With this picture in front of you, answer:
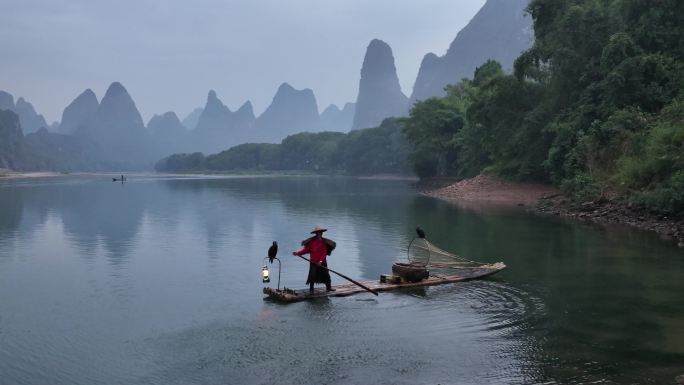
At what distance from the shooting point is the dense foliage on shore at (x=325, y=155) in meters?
124

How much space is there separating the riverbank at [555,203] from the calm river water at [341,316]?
6.75 feet

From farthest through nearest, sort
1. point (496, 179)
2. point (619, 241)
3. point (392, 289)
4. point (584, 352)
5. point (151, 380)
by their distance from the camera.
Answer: point (496, 179), point (619, 241), point (392, 289), point (584, 352), point (151, 380)

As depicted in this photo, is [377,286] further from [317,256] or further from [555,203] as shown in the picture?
[555,203]

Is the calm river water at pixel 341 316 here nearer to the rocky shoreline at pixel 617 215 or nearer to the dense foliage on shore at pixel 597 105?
the rocky shoreline at pixel 617 215

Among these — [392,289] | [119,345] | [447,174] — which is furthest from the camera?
[447,174]

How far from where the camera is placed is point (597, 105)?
133 feet

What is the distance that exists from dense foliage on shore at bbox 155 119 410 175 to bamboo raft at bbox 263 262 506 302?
8737cm

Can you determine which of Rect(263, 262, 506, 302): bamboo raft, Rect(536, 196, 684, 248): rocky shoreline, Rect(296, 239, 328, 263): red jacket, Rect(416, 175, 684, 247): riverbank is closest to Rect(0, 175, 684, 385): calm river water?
Rect(263, 262, 506, 302): bamboo raft

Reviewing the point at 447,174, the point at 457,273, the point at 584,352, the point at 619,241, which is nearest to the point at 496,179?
the point at 447,174

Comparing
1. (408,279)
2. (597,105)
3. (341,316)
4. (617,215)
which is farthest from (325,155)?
(341,316)

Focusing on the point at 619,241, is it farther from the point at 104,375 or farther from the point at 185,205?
the point at 185,205

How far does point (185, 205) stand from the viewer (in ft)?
154

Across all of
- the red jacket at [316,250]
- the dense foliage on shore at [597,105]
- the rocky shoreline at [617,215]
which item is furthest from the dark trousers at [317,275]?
the dense foliage on shore at [597,105]

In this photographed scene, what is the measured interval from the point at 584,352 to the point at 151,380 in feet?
24.4
